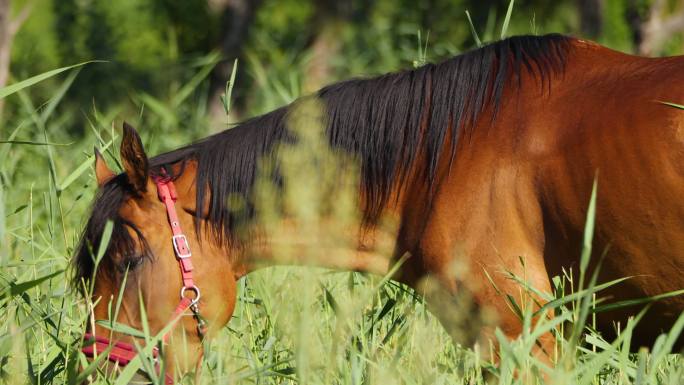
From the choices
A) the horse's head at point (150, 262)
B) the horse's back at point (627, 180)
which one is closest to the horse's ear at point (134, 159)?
the horse's head at point (150, 262)

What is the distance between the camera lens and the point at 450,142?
354 cm

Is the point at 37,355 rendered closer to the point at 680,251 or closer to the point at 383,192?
the point at 383,192

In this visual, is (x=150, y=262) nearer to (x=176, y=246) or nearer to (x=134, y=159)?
(x=176, y=246)

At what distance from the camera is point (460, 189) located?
343cm

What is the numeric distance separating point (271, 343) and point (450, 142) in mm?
905

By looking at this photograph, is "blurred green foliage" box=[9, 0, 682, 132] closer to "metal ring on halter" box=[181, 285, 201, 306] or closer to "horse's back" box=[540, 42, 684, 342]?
"metal ring on halter" box=[181, 285, 201, 306]

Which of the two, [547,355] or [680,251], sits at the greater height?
[680,251]

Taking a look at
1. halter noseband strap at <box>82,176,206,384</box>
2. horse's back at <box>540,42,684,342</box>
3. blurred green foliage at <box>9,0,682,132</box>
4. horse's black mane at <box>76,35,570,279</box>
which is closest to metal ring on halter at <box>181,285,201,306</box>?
halter noseband strap at <box>82,176,206,384</box>

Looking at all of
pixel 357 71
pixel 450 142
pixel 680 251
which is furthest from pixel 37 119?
pixel 357 71

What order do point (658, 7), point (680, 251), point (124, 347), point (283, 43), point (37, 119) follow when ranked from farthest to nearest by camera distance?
point (283, 43) < point (658, 7) < point (37, 119) < point (124, 347) < point (680, 251)

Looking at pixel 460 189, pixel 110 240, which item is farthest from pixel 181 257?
pixel 460 189

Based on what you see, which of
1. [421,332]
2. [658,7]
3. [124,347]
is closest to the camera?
[421,332]

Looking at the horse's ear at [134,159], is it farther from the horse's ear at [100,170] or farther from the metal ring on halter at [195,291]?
the metal ring on halter at [195,291]

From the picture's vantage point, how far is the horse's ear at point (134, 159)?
3.46m
